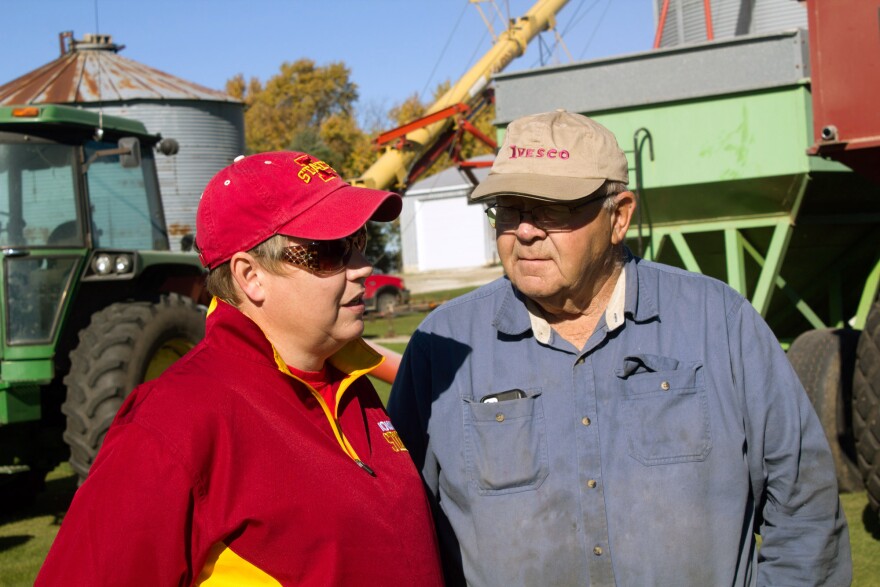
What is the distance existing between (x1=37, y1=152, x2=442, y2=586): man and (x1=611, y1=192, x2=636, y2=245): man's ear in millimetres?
575

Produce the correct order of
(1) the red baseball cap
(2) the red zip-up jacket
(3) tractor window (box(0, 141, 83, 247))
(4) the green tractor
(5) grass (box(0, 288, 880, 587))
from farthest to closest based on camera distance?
(3) tractor window (box(0, 141, 83, 247)) → (4) the green tractor → (5) grass (box(0, 288, 880, 587)) → (1) the red baseball cap → (2) the red zip-up jacket

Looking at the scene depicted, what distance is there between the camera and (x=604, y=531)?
90.7 inches

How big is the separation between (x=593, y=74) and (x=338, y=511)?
17.7 feet

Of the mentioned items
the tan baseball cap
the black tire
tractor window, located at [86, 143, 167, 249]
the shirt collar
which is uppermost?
tractor window, located at [86, 143, 167, 249]

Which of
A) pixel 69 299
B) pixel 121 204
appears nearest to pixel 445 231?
pixel 121 204

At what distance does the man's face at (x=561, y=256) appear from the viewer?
2451mm

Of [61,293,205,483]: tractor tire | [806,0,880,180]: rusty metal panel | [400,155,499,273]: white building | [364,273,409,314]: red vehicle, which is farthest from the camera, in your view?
[400,155,499,273]: white building

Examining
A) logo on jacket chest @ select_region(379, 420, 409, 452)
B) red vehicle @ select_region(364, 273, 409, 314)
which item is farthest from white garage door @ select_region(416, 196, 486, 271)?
logo on jacket chest @ select_region(379, 420, 409, 452)

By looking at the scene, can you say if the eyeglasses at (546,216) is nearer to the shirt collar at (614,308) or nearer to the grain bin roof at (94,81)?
the shirt collar at (614,308)

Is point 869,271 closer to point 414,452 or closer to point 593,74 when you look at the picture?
point 593,74

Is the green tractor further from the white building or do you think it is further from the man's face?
the white building

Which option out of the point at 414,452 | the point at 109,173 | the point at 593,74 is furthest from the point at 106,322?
the point at 414,452

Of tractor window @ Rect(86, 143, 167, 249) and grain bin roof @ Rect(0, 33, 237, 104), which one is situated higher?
grain bin roof @ Rect(0, 33, 237, 104)

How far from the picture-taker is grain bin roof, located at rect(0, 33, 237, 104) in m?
21.8
